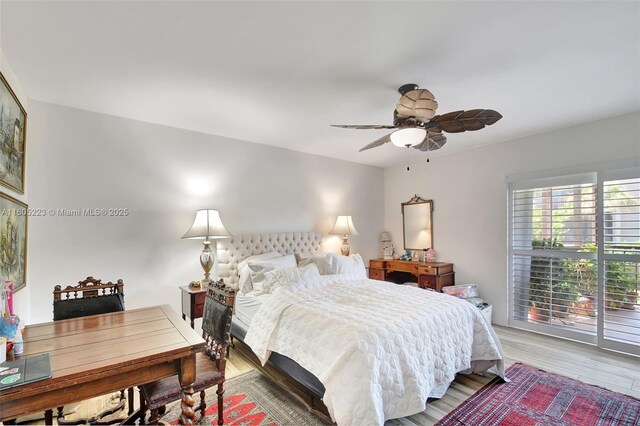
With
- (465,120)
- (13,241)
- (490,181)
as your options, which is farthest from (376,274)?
(13,241)

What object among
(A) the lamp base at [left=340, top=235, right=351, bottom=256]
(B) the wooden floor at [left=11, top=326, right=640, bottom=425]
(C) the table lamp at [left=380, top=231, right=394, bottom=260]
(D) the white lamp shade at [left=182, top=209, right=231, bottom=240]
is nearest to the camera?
(B) the wooden floor at [left=11, top=326, right=640, bottom=425]

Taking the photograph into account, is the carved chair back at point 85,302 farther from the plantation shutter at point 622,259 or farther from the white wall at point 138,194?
the plantation shutter at point 622,259

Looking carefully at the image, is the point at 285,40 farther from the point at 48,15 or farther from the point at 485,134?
the point at 485,134


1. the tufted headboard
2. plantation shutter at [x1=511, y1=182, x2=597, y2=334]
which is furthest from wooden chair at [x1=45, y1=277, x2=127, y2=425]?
plantation shutter at [x1=511, y1=182, x2=597, y2=334]

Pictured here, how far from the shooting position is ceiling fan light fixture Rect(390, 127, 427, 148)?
235 centimetres

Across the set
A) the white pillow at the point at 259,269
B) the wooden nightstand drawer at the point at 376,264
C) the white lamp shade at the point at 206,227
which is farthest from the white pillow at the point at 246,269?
the wooden nightstand drawer at the point at 376,264

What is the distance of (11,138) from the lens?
216cm

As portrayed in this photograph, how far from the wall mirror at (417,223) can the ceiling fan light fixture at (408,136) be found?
2.74 m

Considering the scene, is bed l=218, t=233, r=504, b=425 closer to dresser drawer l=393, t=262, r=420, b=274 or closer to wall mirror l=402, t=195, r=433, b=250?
dresser drawer l=393, t=262, r=420, b=274

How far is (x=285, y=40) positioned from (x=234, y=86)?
2.56 feet

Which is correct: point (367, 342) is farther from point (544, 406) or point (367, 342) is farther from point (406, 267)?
point (406, 267)

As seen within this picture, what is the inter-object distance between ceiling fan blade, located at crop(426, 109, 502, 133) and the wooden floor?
2.20m

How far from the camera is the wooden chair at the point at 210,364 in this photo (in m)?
1.70

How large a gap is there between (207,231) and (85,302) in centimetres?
130
